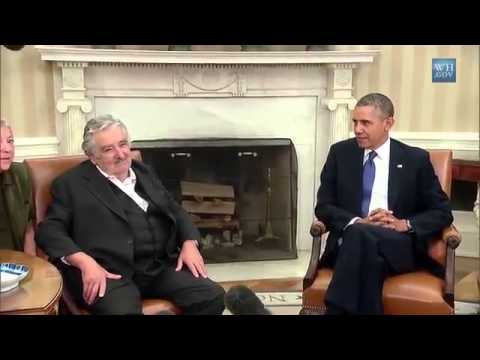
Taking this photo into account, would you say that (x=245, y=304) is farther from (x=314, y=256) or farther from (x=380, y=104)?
(x=380, y=104)

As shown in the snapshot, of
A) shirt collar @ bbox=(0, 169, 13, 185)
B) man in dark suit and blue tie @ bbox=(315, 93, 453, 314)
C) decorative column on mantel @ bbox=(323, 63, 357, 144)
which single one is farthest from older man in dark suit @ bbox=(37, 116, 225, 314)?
decorative column on mantel @ bbox=(323, 63, 357, 144)

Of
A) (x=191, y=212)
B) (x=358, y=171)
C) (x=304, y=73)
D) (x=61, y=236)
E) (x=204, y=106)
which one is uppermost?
(x=304, y=73)

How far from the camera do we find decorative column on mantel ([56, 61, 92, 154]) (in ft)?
9.77

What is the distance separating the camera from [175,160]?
3.21 m

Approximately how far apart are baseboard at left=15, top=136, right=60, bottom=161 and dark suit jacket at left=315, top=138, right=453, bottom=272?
1.63 meters

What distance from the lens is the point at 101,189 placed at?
1825 millimetres

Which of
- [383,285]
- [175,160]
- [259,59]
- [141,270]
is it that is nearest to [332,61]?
[259,59]

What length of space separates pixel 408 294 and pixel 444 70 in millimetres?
1802

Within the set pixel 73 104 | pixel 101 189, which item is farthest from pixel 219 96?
pixel 101 189

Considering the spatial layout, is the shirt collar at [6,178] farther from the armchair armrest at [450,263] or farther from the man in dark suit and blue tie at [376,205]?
the armchair armrest at [450,263]

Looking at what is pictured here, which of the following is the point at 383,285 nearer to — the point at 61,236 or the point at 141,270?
the point at 141,270

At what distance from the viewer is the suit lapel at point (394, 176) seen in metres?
2.10

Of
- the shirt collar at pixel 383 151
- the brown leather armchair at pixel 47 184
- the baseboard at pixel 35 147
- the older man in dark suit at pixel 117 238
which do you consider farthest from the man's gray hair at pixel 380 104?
the baseboard at pixel 35 147
